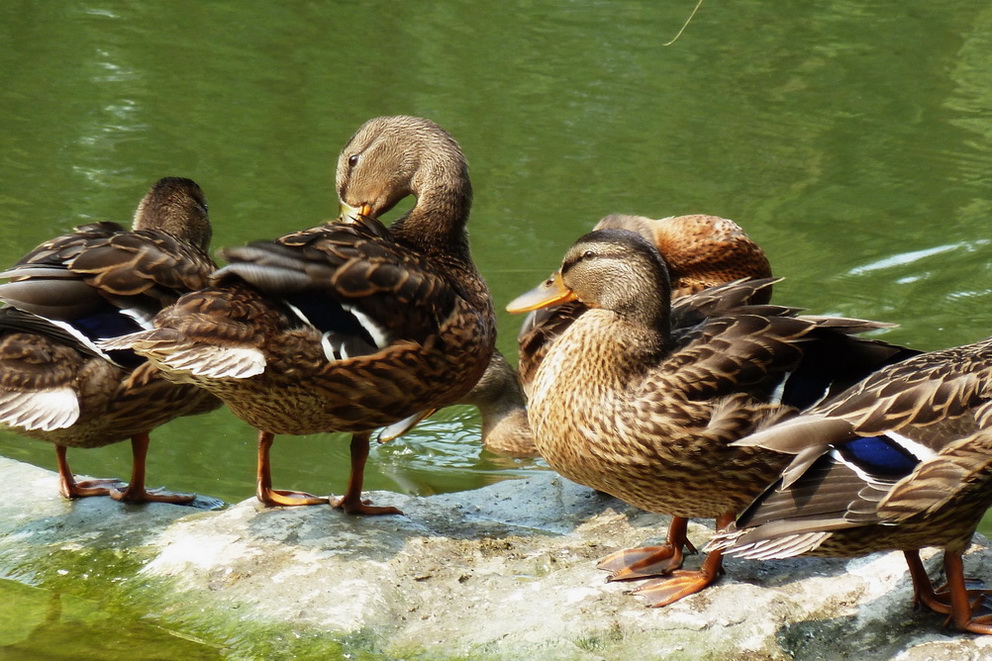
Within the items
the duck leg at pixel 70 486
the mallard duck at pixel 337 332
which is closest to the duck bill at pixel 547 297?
the mallard duck at pixel 337 332

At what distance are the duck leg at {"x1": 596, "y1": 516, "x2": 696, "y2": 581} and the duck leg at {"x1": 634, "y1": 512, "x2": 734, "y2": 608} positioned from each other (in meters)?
0.06

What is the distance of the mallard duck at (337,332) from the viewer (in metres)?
3.98

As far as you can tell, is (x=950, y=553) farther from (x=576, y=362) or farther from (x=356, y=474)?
(x=356, y=474)

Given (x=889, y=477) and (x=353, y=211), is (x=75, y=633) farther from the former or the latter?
(x=889, y=477)

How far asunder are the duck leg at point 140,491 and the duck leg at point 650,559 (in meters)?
1.62

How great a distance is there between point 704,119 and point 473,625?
6.99m

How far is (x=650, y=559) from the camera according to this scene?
4.08 meters

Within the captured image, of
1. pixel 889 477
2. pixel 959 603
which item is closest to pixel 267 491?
pixel 889 477

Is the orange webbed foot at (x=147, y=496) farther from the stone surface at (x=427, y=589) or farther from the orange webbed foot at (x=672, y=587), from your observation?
the orange webbed foot at (x=672, y=587)

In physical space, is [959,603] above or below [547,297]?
below

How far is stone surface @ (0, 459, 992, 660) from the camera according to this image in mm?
3586

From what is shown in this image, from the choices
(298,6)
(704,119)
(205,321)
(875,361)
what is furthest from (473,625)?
(298,6)

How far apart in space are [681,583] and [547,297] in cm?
115

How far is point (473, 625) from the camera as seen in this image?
372 cm
